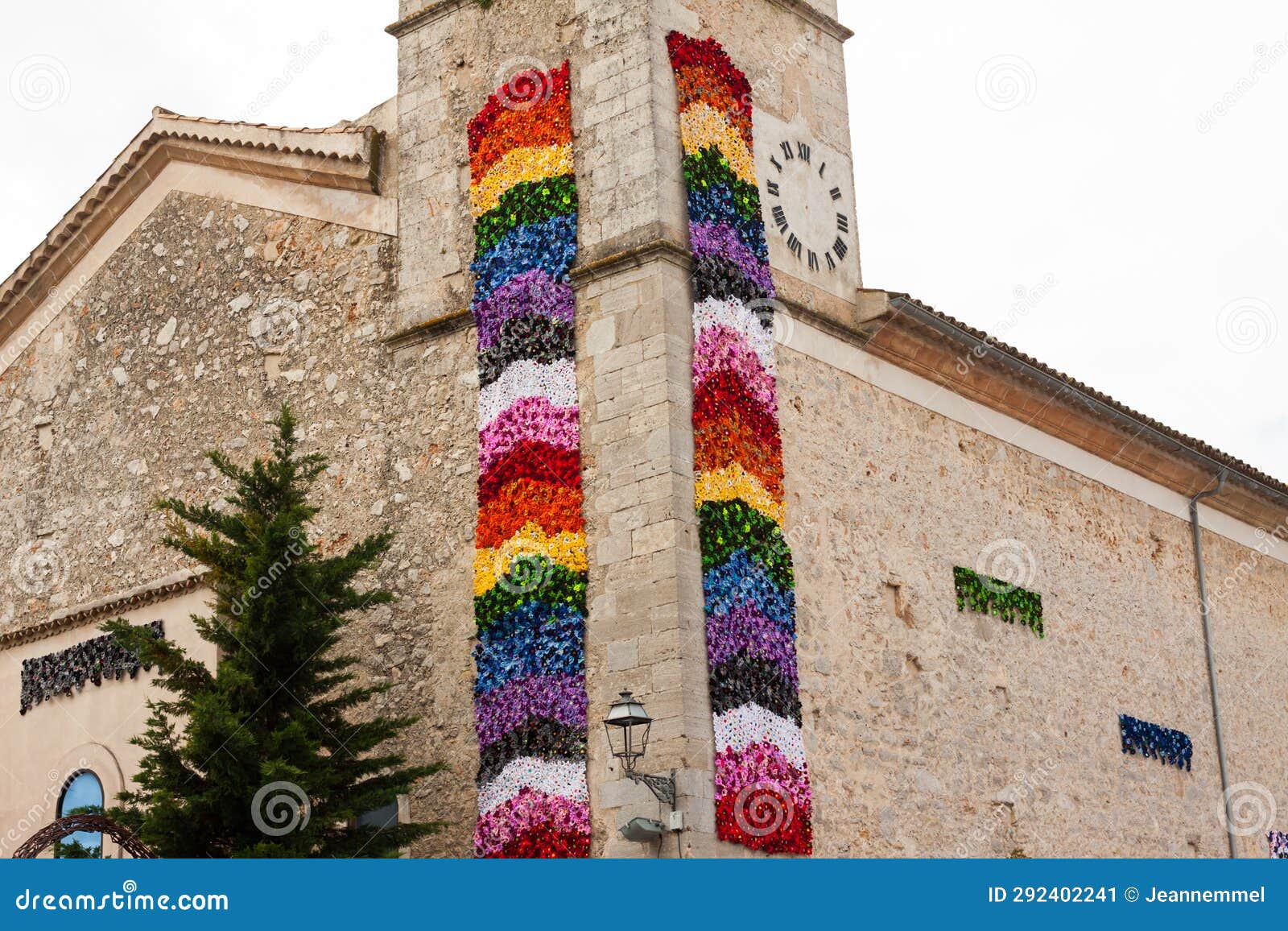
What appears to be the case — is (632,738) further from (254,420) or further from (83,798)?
(254,420)

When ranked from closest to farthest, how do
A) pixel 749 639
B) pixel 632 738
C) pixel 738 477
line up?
pixel 632 738 < pixel 749 639 < pixel 738 477

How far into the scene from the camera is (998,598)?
53.1 feet

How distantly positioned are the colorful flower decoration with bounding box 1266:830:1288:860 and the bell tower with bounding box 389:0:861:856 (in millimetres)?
8421

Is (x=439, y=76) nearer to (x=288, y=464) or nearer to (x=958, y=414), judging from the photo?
(x=288, y=464)

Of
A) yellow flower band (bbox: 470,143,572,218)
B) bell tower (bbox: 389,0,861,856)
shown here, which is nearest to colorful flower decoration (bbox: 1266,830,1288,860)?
bell tower (bbox: 389,0,861,856)

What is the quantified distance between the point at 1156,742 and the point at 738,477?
7141 mm

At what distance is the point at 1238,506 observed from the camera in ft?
69.1

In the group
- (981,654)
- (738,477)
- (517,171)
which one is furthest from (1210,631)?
(517,171)

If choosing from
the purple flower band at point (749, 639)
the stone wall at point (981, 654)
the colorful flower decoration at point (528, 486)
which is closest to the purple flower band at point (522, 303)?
the colorful flower decoration at point (528, 486)

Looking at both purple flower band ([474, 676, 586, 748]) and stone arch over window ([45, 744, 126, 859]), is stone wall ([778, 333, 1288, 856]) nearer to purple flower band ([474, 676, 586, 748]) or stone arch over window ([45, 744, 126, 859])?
purple flower band ([474, 676, 586, 748])

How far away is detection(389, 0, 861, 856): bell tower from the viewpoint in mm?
12445

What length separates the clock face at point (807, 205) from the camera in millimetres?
14805

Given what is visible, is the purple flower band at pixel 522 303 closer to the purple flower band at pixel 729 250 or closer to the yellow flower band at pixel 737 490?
the purple flower band at pixel 729 250
